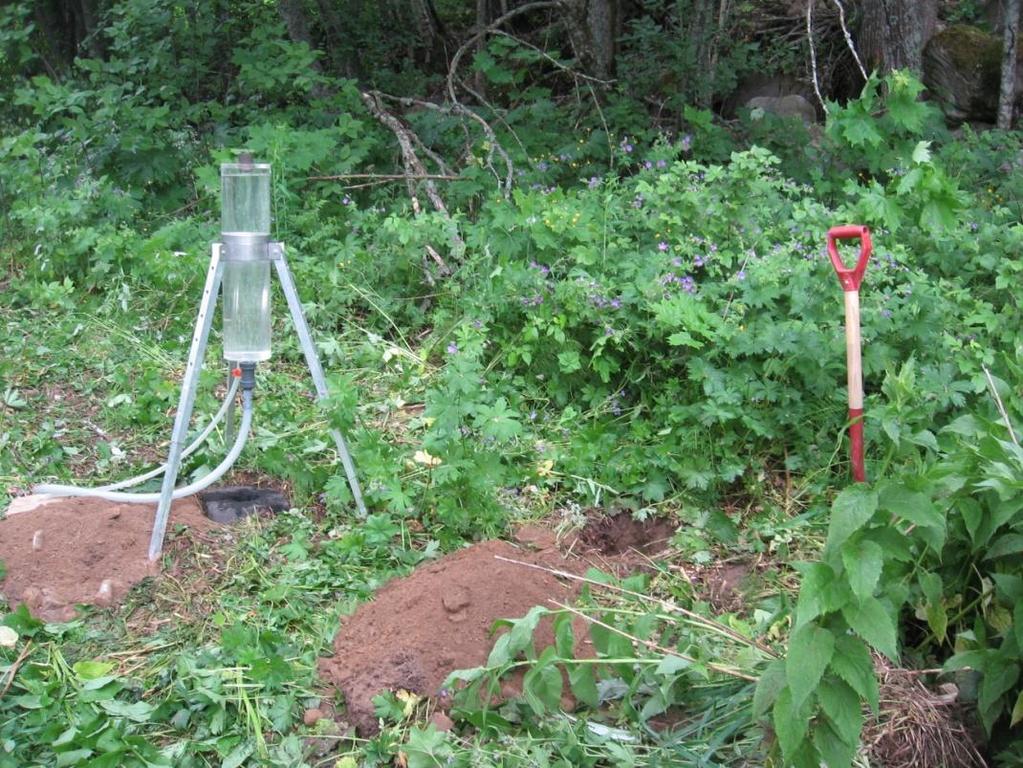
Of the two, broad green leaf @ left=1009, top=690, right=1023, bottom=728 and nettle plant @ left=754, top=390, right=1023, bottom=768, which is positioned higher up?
nettle plant @ left=754, top=390, right=1023, bottom=768

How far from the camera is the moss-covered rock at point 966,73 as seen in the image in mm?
9750

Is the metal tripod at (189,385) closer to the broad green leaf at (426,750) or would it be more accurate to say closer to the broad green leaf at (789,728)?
the broad green leaf at (426,750)

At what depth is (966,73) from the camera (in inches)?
386

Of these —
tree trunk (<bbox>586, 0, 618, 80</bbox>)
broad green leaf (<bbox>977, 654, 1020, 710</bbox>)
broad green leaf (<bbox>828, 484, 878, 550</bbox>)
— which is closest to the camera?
broad green leaf (<bbox>828, 484, 878, 550</bbox>)

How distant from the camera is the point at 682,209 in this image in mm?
5820

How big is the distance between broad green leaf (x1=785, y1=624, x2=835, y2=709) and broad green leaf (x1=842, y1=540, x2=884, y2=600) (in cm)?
14

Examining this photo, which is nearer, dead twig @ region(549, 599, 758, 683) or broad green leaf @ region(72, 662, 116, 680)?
dead twig @ region(549, 599, 758, 683)

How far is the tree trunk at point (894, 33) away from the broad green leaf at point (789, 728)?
7.07m

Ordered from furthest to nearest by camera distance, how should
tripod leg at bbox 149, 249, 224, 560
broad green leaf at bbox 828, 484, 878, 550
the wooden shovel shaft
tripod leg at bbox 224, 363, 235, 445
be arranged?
tripod leg at bbox 224, 363, 235, 445
tripod leg at bbox 149, 249, 224, 560
the wooden shovel shaft
broad green leaf at bbox 828, 484, 878, 550

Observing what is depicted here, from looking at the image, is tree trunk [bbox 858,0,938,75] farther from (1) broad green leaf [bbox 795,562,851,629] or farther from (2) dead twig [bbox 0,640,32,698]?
(2) dead twig [bbox 0,640,32,698]

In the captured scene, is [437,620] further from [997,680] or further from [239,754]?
[997,680]

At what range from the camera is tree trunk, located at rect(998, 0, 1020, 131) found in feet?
29.9

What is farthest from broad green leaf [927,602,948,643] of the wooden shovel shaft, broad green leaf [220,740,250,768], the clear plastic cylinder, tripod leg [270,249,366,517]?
the clear plastic cylinder

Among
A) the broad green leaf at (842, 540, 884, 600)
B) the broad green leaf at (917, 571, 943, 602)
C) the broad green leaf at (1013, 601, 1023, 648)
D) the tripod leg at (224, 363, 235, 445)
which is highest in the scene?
the broad green leaf at (842, 540, 884, 600)
